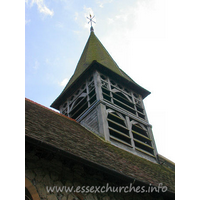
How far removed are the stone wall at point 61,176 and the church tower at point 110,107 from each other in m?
4.04

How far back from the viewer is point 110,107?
11219 millimetres

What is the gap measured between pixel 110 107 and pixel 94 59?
4184 mm

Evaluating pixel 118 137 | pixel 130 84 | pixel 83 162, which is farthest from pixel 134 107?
pixel 83 162

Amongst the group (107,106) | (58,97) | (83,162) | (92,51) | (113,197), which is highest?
(92,51)

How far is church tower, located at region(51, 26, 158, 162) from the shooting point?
1052cm

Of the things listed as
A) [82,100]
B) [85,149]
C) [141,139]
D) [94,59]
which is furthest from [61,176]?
[94,59]

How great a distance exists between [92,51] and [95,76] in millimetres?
3964

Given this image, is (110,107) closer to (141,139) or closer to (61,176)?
(141,139)

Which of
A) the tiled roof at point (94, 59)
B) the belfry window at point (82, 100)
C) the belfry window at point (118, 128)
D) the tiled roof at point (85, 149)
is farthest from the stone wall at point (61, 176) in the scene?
the tiled roof at point (94, 59)

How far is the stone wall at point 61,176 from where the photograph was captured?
185 inches

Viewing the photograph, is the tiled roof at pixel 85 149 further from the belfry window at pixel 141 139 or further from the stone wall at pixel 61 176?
the belfry window at pixel 141 139

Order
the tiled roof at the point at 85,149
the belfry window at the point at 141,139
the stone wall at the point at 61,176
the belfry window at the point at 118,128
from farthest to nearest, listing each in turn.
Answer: the belfry window at the point at 141,139, the belfry window at the point at 118,128, the tiled roof at the point at 85,149, the stone wall at the point at 61,176

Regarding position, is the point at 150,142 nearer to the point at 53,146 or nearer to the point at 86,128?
the point at 86,128

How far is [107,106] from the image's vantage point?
11141 millimetres
